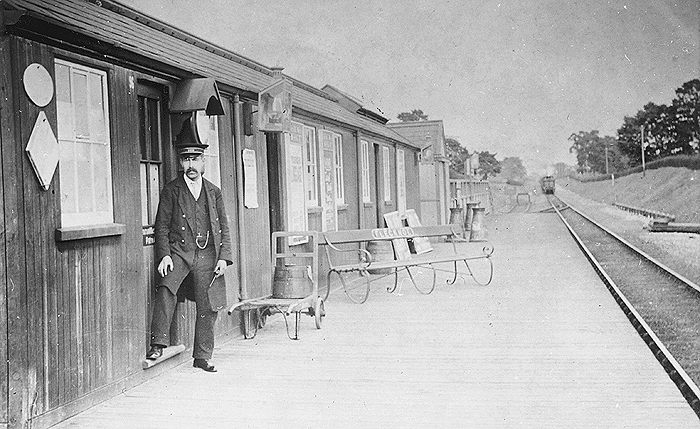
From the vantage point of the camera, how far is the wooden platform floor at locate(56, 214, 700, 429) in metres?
5.00

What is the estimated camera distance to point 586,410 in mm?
5109

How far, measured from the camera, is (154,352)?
6137 mm

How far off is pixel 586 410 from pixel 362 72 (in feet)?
69.3

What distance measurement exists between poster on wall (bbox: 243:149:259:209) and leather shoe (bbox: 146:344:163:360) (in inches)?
96.8

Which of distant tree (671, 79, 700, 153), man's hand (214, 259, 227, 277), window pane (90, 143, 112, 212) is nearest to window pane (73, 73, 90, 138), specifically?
window pane (90, 143, 112, 212)

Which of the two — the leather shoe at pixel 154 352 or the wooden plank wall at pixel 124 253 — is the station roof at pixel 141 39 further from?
the leather shoe at pixel 154 352

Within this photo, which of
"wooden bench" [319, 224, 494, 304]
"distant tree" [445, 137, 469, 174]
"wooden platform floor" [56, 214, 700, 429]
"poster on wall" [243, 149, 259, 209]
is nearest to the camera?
"wooden platform floor" [56, 214, 700, 429]

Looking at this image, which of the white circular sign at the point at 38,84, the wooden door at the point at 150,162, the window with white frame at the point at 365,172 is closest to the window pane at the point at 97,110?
the white circular sign at the point at 38,84

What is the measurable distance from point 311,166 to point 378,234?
146cm

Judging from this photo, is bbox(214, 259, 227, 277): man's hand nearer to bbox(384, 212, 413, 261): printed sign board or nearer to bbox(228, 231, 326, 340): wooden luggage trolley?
bbox(228, 231, 326, 340): wooden luggage trolley

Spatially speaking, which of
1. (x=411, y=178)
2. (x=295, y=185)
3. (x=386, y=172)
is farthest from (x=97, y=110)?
(x=411, y=178)

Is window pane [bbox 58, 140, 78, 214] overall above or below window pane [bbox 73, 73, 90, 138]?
below

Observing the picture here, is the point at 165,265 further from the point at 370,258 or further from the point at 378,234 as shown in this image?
the point at 370,258

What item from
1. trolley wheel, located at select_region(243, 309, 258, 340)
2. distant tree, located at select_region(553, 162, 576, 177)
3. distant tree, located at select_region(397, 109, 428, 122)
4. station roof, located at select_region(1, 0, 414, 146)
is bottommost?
trolley wheel, located at select_region(243, 309, 258, 340)
